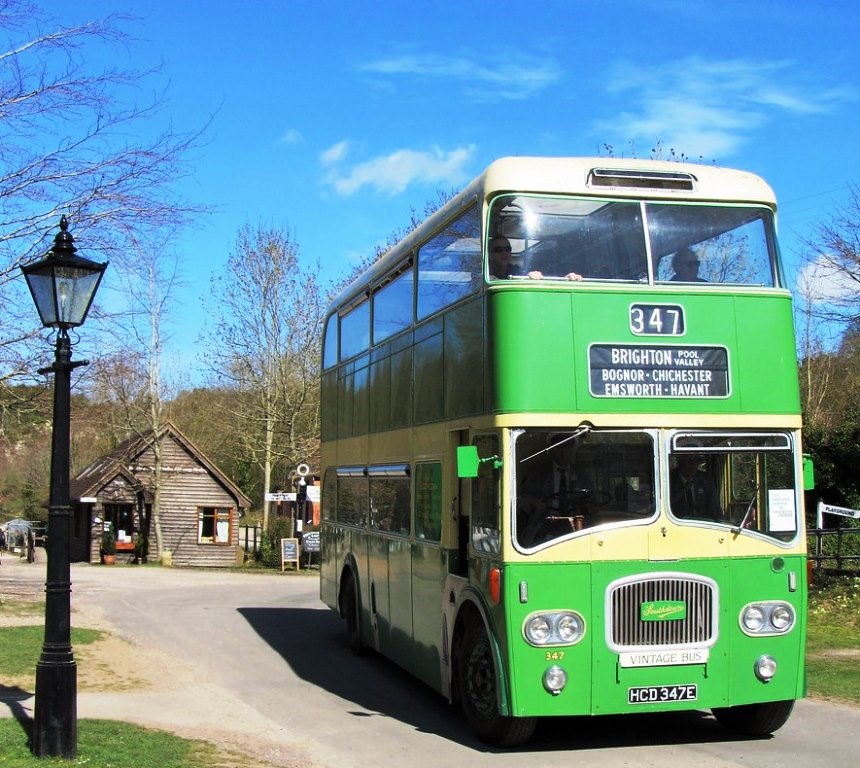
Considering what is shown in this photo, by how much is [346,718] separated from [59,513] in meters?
3.63

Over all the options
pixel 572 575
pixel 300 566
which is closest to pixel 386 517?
pixel 572 575

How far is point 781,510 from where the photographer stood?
8.65 meters

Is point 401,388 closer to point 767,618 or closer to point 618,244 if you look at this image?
point 618,244

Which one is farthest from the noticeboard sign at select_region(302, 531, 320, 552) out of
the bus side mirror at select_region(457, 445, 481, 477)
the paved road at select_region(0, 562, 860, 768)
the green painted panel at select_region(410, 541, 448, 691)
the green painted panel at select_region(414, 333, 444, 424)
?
the bus side mirror at select_region(457, 445, 481, 477)

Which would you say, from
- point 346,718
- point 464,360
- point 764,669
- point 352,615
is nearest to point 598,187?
point 464,360

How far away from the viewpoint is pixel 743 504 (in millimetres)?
8688

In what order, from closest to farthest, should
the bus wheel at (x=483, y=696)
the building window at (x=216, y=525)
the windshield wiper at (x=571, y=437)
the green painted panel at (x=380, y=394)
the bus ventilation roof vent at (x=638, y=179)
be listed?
the windshield wiper at (x=571, y=437) → the bus wheel at (x=483, y=696) → the bus ventilation roof vent at (x=638, y=179) → the green painted panel at (x=380, y=394) → the building window at (x=216, y=525)

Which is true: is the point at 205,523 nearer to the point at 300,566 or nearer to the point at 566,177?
the point at 300,566

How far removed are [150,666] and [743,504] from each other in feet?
26.0

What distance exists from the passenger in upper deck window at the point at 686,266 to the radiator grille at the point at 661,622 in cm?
242

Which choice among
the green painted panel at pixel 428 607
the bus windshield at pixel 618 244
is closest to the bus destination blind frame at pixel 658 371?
the bus windshield at pixel 618 244

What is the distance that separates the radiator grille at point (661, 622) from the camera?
8.27 meters

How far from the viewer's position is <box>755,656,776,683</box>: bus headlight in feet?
27.7

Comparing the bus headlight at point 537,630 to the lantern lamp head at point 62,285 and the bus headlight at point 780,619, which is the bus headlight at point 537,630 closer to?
the bus headlight at point 780,619
